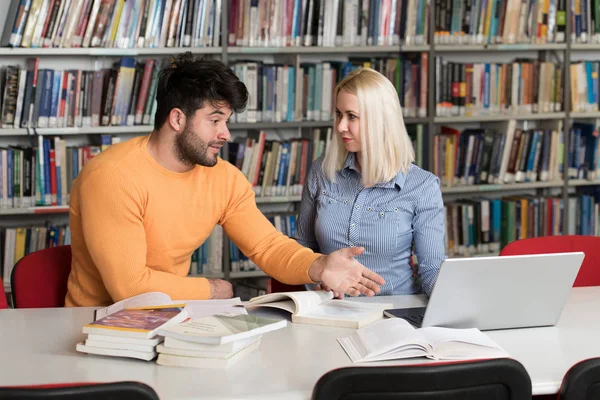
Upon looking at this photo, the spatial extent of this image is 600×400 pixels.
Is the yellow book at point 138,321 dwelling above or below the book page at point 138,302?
above

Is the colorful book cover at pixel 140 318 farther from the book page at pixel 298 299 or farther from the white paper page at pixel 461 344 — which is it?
the white paper page at pixel 461 344

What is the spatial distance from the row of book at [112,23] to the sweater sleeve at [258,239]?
1.40m

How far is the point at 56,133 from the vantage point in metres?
3.73

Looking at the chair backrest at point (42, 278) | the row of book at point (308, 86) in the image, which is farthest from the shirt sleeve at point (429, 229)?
the row of book at point (308, 86)

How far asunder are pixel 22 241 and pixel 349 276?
2082 millimetres

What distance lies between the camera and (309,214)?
281cm

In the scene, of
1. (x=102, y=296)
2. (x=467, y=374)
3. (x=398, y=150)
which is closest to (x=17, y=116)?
(x=102, y=296)

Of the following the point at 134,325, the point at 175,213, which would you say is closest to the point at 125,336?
the point at 134,325

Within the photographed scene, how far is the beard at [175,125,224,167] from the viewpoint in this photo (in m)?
2.47

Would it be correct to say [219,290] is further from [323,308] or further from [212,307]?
[323,308]

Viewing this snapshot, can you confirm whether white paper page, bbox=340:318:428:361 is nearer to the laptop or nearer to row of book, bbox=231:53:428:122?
the laptop

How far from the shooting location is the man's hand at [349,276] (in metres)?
2.26

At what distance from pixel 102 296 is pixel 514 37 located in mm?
2724

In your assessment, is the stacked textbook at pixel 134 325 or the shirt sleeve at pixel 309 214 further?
the shirt sleeve at pixel 309 214
